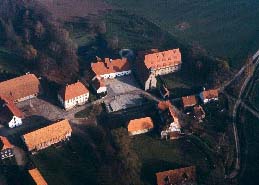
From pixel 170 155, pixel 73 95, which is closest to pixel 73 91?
pixel 73 95

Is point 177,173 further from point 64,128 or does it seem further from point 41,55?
point 41,55

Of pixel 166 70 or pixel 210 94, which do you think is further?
pixel 166 70

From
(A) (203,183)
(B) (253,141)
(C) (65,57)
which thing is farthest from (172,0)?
(A) (203,183)

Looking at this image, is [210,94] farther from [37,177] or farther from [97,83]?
[37,177]

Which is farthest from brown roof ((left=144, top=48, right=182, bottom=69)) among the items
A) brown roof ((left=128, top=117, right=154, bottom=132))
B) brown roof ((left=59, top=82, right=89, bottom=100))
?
brown roof ((left=128, top=117, right=154, bottom=132))

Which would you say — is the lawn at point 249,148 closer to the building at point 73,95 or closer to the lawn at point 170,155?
the lawn at point 170,155
